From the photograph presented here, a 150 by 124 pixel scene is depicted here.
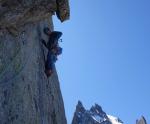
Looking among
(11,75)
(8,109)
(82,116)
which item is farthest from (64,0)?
(82,116)

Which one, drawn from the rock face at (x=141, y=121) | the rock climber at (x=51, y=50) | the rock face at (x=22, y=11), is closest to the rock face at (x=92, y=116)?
the rock face at (x=141, y=121)

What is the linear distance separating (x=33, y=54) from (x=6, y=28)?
4323 mm

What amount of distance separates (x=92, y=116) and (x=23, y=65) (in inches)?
4599

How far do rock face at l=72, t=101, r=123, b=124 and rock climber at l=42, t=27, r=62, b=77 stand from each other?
9875cm

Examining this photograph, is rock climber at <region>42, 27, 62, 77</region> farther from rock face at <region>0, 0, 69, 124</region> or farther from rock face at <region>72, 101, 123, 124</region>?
rock face at <region>72, 101, 123, 124</region>

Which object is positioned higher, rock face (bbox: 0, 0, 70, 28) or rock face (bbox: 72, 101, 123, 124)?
rock face (bbox: 72, 101, 123, 124)

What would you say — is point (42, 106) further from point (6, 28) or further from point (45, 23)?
point (45, 23)

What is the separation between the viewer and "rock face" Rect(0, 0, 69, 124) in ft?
48.4

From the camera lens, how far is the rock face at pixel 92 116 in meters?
124

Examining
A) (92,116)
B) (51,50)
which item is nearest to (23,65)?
(51,50)

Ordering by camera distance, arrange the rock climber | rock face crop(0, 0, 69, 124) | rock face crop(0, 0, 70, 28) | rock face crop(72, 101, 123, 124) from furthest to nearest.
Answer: rock face crop(72, 101, 123, 124) < the rock climber < rock face crop(0, 0, 69, 124) < rock face crop(0, 0, 70, 28)

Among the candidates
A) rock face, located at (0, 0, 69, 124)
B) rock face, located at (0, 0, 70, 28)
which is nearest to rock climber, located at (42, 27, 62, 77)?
rock face, located at (0, 0, 69, 124)

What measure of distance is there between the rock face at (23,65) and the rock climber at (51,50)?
2.38 ft

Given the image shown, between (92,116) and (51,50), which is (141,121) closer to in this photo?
(92,116)
